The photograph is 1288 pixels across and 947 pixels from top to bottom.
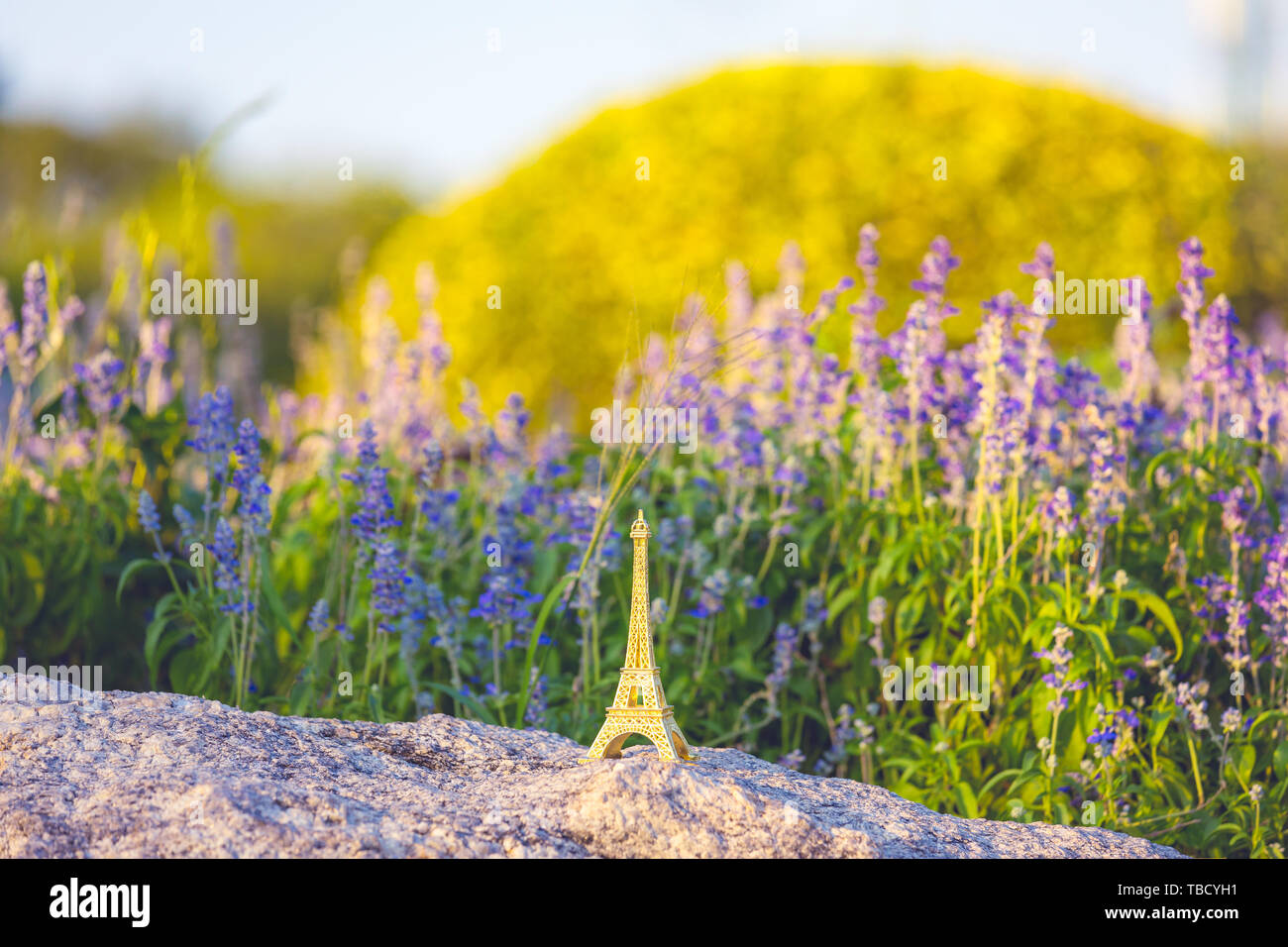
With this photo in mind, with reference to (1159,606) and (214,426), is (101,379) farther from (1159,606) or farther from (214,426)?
(1159,606)

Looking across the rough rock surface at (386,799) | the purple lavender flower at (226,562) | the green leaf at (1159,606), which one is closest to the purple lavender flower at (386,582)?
the purple lavender flower at (226,562)

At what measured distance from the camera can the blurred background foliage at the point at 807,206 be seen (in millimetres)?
8594

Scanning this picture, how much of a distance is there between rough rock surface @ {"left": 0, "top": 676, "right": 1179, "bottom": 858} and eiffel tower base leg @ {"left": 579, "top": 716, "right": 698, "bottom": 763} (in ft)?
0.17

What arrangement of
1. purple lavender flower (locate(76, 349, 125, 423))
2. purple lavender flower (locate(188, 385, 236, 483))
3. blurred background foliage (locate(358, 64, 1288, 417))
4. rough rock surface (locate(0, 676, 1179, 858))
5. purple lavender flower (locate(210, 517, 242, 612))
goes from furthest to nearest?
blurred background foliage (locate(358, 64, 1288, 417))
purple lavender flower (locate(76, 349, 125, 423))
purple lavender flower (locate(188, 385, 236, 483))
purple lavender flower (locate(210, 517, 242, 612))
rough rock surface (locate(0, 676, 1179, 858))

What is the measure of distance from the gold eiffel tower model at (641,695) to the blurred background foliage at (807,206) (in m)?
5.87

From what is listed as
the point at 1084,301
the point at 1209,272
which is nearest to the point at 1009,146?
the point at 1084,301

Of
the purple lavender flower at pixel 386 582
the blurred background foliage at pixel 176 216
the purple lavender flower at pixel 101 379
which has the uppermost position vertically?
the blurred background foliage at pixel 176 216

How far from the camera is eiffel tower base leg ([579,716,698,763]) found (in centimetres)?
262

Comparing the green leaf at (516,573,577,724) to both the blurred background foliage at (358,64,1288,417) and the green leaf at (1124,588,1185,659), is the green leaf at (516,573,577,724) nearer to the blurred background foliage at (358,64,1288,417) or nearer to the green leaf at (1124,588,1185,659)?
the green leaf at (1124,588,1185,659)
